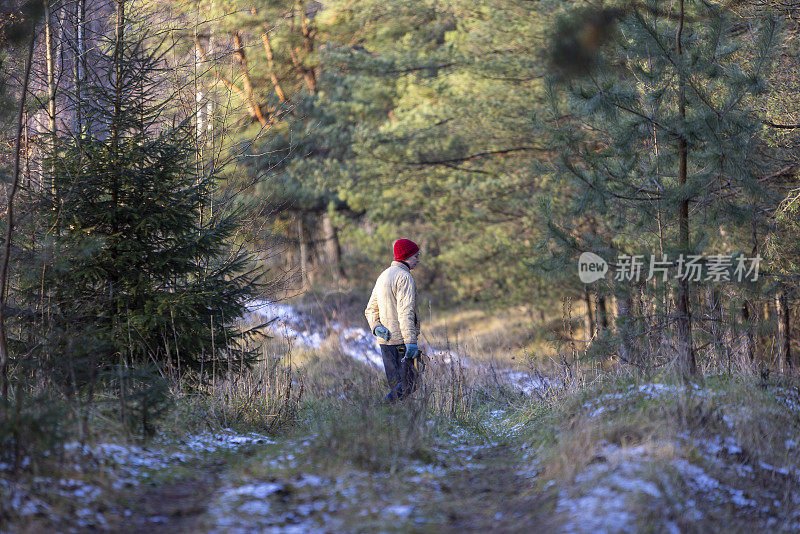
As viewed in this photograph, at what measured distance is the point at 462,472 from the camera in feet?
16.6

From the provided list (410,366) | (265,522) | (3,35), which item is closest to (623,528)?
(265,522)

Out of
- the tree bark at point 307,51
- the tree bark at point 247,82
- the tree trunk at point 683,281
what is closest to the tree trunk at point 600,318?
the tree trunk at point 683,281

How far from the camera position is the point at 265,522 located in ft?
12.5

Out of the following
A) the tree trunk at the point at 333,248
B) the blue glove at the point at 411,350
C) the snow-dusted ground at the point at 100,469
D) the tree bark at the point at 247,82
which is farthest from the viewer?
the tree trunk at the point at 333,248

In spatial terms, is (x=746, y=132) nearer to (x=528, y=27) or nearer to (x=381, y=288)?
(x=381, y=288)

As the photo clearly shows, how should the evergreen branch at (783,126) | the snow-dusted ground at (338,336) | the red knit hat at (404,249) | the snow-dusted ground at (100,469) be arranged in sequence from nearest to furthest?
the snow-dusted ground at (100,469), the red knit hat at (404,249), the evergreen branch at (783,126), the snow-dusted ground at (338,336)

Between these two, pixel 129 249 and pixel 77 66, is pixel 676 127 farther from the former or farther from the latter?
pixel 77 66

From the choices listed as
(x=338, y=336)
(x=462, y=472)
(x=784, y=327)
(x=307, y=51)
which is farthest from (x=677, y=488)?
(x=307, y=51)

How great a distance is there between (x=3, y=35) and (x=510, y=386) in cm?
661

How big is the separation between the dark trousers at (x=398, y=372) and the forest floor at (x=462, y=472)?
0.70 feet

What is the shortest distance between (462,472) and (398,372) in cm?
186

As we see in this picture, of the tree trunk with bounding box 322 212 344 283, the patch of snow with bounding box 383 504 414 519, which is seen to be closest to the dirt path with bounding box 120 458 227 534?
the patch of snow with bounding box 383 504 414 519

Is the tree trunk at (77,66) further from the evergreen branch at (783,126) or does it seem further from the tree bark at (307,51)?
the tree bark at (307,51)

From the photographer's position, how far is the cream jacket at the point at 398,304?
260 inches
